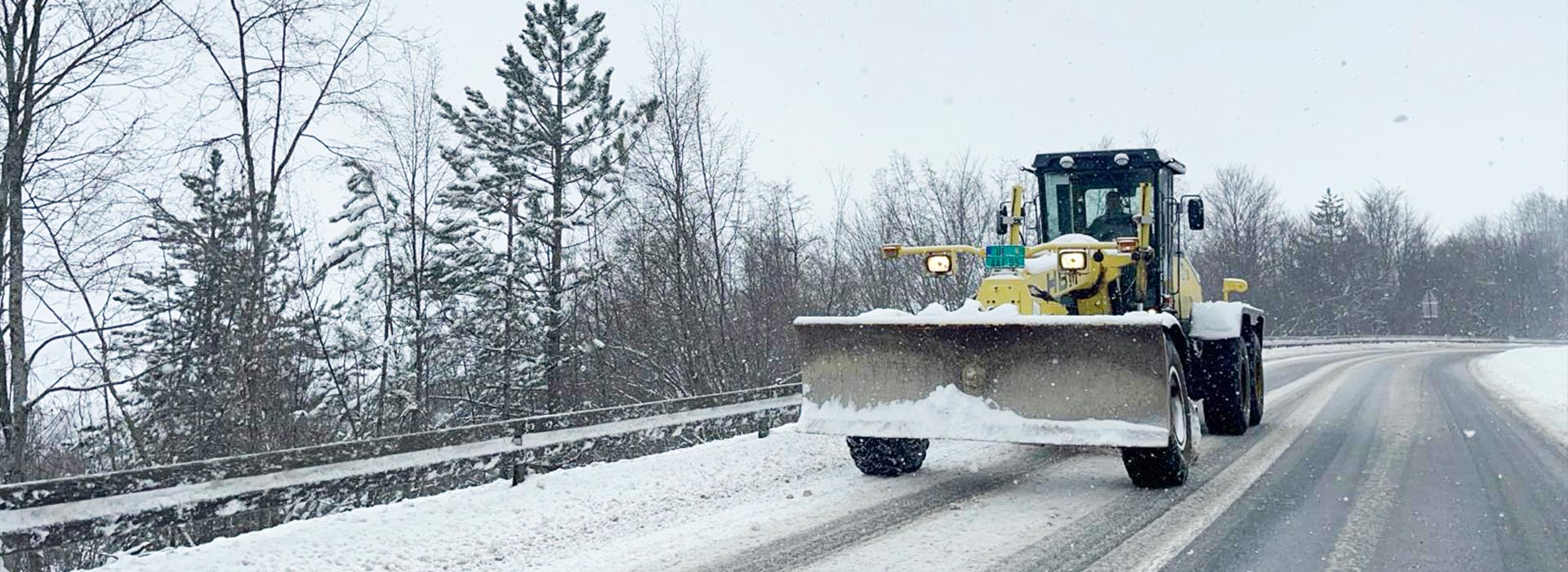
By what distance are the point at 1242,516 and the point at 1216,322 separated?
410cm

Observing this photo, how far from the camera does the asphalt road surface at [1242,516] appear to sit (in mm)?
4797

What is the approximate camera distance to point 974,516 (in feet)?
19.1

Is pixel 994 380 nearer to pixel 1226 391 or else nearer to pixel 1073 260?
pixel 1073 260

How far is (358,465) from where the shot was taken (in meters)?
6.10

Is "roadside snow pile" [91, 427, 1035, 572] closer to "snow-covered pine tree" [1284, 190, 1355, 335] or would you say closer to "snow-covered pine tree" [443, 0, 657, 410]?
"snow-covered pine tree" [443, 0, 657, 410]

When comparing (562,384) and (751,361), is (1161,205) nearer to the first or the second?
(751,361)

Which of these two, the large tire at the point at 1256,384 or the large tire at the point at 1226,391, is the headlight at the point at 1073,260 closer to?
the large tire at the point at 1226,391

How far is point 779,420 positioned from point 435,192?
506 inches

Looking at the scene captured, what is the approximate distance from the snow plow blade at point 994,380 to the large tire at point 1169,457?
240 mm

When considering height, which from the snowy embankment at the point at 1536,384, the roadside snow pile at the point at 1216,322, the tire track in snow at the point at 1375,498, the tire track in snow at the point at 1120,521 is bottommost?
the snowy embankment at the point at 1536,384

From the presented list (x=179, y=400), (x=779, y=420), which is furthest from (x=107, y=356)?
(x=779, y=420)

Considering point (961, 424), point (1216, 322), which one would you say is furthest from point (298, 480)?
point (1216, 322)

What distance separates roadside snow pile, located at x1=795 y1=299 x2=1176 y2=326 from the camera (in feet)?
20.7

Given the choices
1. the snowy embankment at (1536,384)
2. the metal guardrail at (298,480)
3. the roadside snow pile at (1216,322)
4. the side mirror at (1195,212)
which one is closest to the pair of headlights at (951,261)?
the side mirror at (1195,212)
